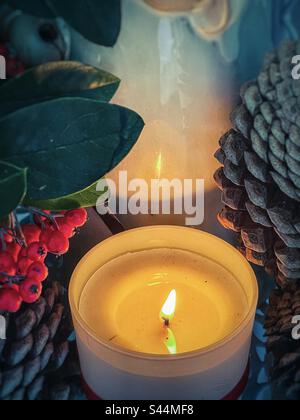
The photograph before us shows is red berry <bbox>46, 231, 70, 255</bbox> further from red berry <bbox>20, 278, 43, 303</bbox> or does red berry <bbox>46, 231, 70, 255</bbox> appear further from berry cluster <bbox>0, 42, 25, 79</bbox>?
berry cluster <bbox>0, 42, 25, 79</bbox>

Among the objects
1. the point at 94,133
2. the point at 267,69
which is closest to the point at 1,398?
the point at 94,133

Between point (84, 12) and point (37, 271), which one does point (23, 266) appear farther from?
point (84, 12)

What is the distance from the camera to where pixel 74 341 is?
553 mm

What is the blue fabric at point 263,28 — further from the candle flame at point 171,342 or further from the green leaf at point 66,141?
the candle flame at point 171,342

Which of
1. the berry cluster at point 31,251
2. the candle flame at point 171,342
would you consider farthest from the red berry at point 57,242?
the candle flame at point 171,342

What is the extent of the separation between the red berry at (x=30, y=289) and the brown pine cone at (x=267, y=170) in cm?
16

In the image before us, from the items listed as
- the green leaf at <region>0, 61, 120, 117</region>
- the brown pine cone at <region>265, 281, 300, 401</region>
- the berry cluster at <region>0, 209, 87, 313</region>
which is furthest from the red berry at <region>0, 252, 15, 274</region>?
the brown pine cone at <region>265, 281, 300, 401</region>

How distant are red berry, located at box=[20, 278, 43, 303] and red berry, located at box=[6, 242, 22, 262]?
0.02 m

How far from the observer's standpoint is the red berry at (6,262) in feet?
1.71

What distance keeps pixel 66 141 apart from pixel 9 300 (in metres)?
0.13

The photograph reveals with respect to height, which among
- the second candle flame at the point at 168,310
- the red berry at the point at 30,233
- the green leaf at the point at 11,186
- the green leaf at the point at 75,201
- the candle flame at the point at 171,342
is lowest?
the candle flame at the point at 171,342

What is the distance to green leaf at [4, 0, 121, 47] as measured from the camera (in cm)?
A: 46
